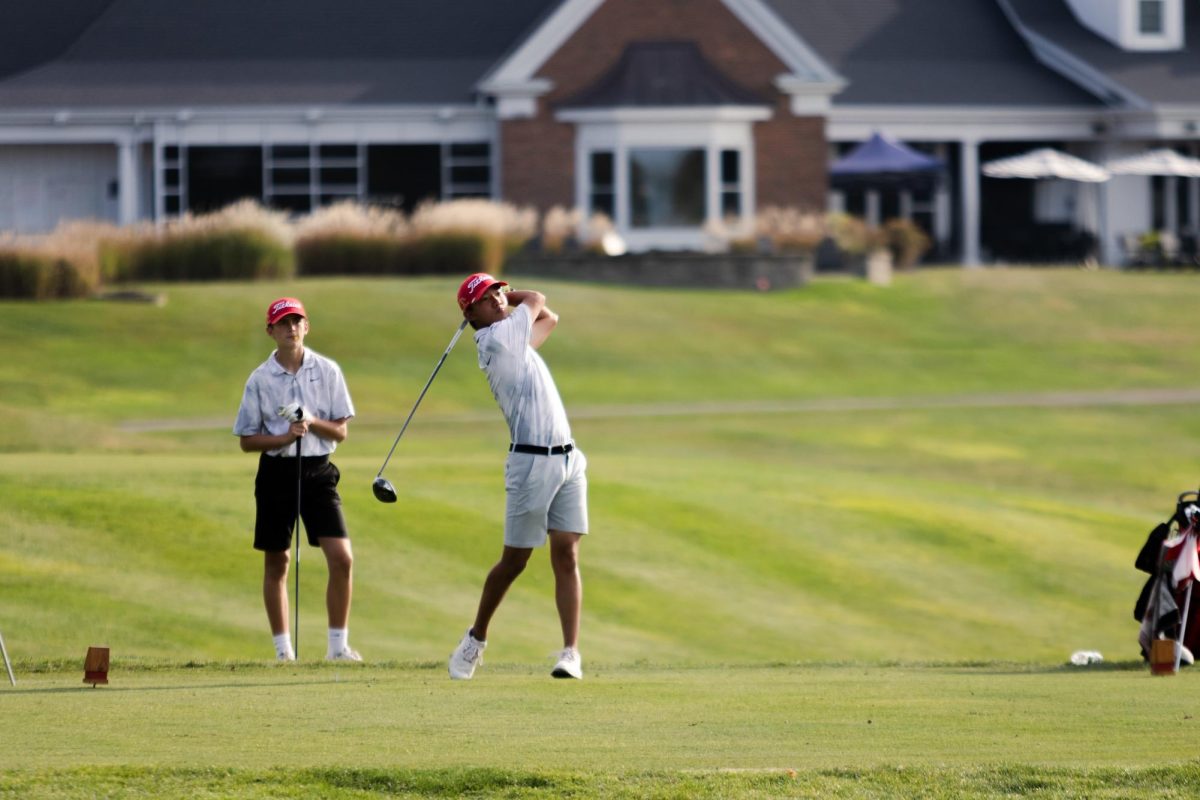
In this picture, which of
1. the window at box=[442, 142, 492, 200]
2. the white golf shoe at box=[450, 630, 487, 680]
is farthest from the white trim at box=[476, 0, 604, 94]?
the white golf shoe at box=[450, 630, 487, 680]

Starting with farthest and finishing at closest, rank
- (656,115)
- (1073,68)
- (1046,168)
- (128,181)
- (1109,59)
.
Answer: (1109,59)
(1073,68)
(1046,168)
(128,181)
(656,115)

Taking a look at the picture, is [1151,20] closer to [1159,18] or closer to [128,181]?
[1159,18]

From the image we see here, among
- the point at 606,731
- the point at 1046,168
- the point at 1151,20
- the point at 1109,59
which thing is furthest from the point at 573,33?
the point at 606,731

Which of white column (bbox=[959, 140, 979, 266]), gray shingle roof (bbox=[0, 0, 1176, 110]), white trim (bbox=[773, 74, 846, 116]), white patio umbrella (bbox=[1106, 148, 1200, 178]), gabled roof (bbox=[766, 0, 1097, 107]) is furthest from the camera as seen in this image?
gabled roof (bbox=[766, 0, 1097, 107])

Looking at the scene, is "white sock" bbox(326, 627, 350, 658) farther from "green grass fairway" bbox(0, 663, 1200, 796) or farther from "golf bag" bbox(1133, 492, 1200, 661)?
"golf bag" bbox(1133, 492, 1200, 661)

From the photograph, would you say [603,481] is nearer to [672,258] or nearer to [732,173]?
[672,258]

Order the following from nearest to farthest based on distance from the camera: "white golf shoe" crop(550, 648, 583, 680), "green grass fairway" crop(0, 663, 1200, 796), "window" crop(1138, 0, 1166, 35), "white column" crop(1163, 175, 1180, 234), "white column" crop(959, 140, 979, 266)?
"green grass fairway" crop(0, 663, 1200, 796)
"white golf shoe" crop(550, 648, 583, 680)
"white column" crop(959, 140, 979, 266)
"white column" crop(1163, 175, 1180, 234)
"window" crop(1138, 0, 1166, 35)

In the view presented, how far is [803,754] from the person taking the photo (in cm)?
749

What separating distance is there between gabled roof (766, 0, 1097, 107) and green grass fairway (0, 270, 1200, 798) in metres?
7.68

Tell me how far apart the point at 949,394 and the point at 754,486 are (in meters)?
11.8

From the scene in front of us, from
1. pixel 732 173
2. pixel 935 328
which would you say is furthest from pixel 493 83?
pixel 935 328

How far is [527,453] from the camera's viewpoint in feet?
31.6

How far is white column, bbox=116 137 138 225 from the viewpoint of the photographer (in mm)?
40812

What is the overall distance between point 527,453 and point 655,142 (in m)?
31.8
